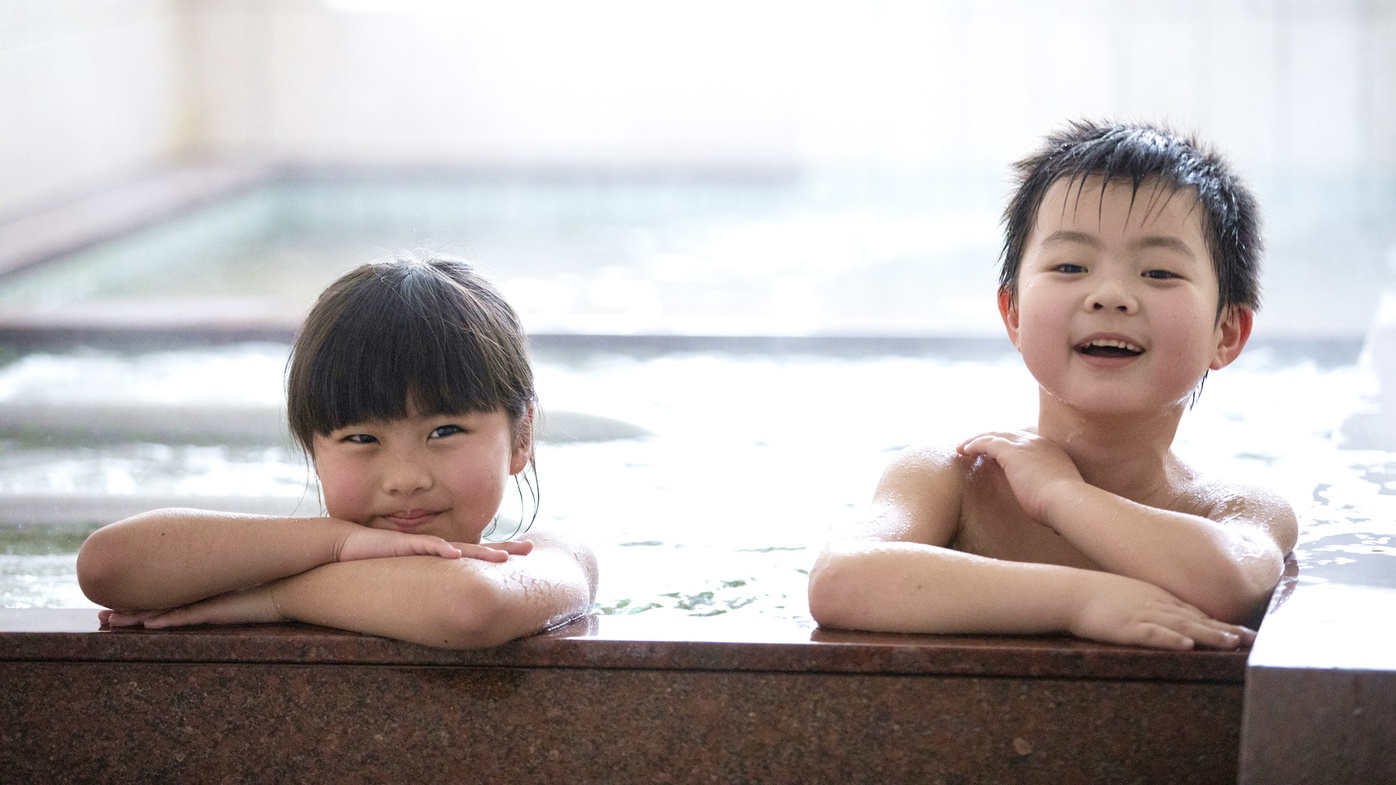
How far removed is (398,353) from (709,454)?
1.90 metres

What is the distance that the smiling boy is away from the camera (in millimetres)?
1876

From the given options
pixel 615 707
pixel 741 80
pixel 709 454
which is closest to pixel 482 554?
pixel 615 707

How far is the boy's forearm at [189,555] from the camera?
74.8 inches

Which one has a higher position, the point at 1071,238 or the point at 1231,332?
the point at 1071,238

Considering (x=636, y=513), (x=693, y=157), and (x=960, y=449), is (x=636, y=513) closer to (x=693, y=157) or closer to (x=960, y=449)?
(x=960, y=449)

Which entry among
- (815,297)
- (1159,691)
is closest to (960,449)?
(1159,691)

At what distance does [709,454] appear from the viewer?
3836mm

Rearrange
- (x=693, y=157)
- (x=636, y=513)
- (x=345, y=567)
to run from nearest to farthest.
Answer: (x=345, y=567), (x=636, y=513), (x=693, y=157)

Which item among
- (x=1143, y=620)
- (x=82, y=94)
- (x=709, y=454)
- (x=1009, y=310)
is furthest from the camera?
(x=82, y=94)

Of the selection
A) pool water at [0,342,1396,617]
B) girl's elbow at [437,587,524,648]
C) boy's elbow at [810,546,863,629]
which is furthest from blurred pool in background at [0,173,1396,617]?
girl's elbow at [437,587,524,648]

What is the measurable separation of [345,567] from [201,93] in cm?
993

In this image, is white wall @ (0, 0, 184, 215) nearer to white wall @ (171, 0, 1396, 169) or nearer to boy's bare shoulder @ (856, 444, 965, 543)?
white wall @ (171, 0, 1396, 169)

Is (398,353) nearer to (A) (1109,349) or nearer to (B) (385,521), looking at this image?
(B) (385,521)

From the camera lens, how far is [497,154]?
11.1 m
